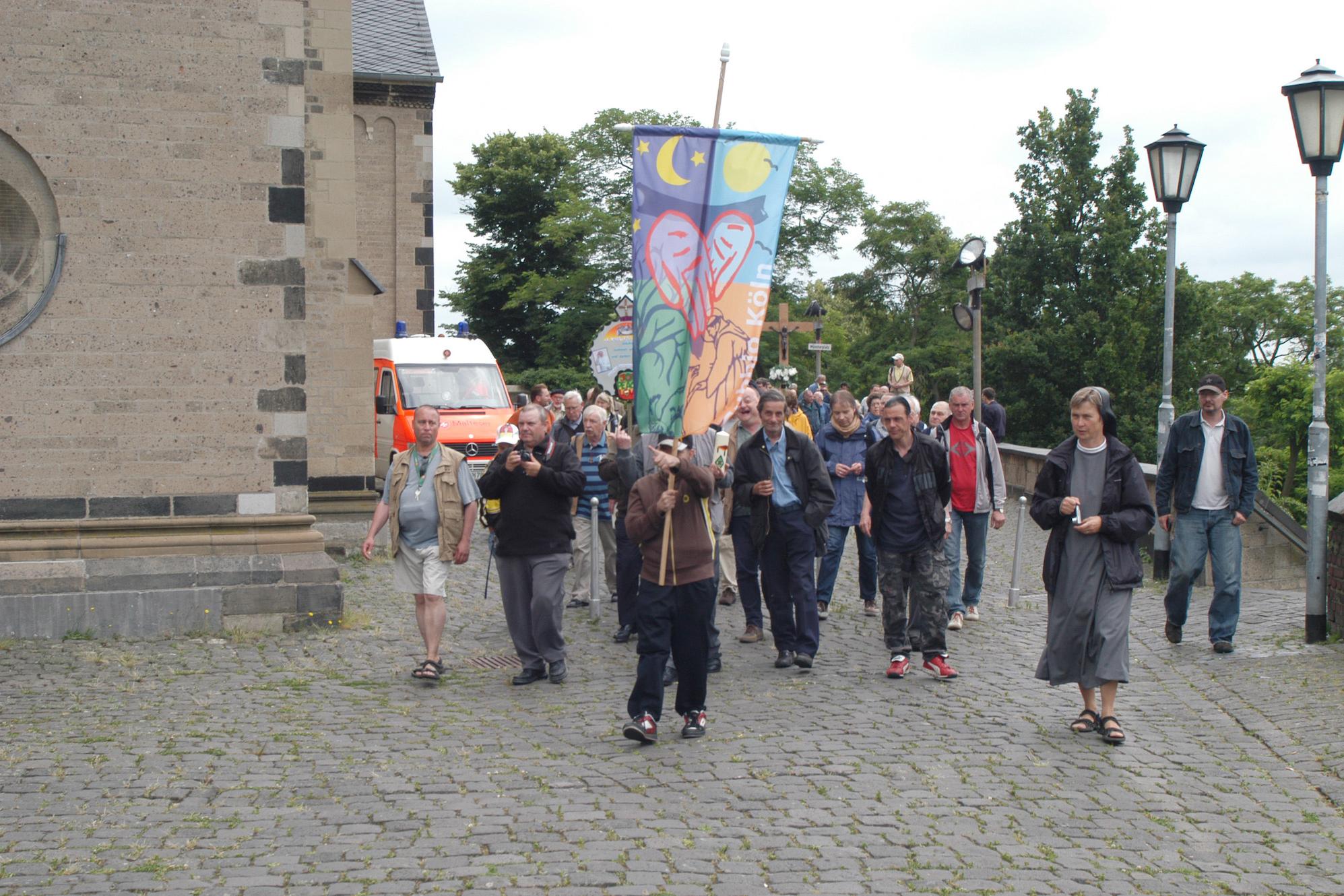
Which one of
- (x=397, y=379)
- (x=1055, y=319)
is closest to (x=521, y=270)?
(x=1055, y=319)

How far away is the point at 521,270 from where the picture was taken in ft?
187

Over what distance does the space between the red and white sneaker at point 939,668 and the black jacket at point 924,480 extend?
740mm

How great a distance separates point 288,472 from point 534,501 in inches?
118

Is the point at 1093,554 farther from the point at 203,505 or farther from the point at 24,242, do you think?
the point at 24,242

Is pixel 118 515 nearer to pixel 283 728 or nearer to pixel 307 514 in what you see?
pixel 307 514

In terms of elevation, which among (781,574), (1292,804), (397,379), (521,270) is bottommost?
(1292,804)

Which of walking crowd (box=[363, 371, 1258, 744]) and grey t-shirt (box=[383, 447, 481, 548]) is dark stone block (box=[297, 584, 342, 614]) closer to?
walking crowd (box=[363, 371, 1258, 744])

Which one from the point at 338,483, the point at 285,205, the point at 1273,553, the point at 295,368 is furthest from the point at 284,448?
the point at 1273,553

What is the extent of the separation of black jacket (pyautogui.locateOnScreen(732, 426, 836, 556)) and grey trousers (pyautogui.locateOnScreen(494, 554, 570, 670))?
1317 mm

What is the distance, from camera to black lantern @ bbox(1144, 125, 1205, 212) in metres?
14.1

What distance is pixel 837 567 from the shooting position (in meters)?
11.2

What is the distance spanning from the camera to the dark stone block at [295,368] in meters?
10.9

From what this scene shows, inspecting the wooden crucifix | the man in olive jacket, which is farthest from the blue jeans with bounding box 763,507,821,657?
the wooden crucifix

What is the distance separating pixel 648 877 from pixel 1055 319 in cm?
5242
